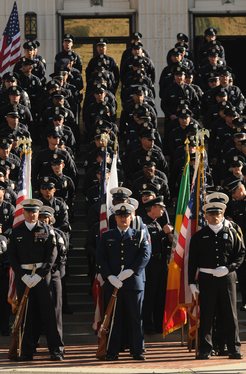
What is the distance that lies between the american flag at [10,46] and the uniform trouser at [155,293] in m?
10.7

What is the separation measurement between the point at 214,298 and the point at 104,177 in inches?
108

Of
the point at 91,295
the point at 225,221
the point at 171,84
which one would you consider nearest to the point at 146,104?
the point at 171,84

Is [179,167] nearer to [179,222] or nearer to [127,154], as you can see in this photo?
[127,154]

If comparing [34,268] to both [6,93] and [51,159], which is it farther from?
[6,93]

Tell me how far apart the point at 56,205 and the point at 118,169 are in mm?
2652

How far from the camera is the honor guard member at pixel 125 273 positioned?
20422 millimetres

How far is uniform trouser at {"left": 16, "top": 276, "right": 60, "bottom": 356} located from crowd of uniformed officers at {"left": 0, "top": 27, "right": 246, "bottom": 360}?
0.01 meters

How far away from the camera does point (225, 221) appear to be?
20.6m

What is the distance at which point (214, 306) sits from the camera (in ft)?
66.9

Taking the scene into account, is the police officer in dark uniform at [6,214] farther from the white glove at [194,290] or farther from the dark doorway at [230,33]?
the dark doorway at [230,33]

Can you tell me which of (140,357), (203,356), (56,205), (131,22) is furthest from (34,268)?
(131,22)

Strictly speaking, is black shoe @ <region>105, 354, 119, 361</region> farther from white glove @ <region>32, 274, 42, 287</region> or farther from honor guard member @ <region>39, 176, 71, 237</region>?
honor guard member @ <region>39, 176, 71, 237</region>

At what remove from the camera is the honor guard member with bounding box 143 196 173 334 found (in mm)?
22109

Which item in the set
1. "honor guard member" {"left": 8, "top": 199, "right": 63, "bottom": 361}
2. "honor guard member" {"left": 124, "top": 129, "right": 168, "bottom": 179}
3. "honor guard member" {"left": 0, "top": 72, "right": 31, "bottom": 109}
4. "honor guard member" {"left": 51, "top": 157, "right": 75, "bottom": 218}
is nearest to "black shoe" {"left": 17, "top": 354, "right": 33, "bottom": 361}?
"honor guard member" {"left": 8, "top": 199, "right": 63, "bottom": 361}
